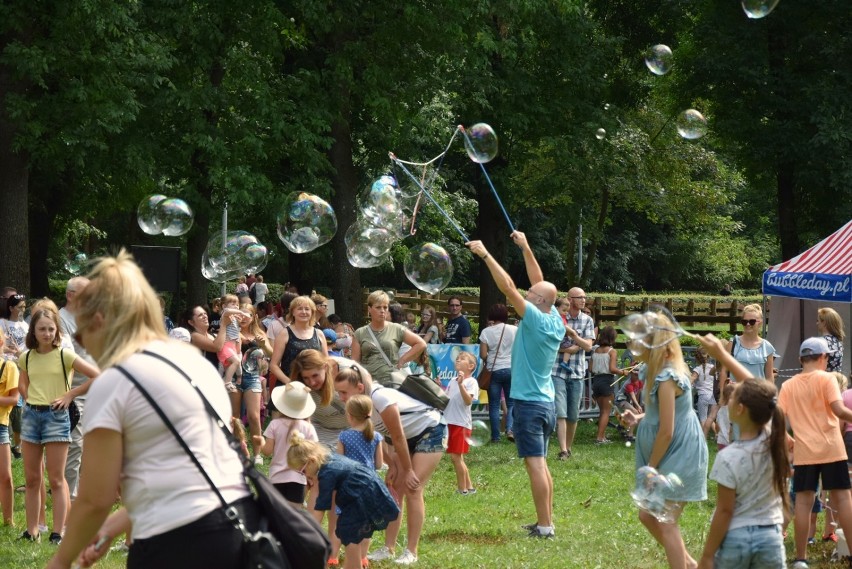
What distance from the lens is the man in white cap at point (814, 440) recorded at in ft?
25.4

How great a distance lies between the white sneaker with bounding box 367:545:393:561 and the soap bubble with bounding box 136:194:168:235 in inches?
269

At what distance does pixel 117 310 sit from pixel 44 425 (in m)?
4.96

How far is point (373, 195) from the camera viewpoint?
11.9 metres

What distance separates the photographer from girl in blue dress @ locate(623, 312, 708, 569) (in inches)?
252

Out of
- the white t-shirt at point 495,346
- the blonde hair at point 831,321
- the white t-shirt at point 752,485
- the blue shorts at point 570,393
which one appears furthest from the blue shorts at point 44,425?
the white t-shirt at point 495,346

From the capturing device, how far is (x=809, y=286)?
1352cm

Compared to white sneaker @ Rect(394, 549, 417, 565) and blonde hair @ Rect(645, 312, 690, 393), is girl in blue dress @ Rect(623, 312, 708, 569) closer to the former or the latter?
blonde hair @ Rect(645, 312, 690, 393)

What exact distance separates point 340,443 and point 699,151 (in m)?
27.4

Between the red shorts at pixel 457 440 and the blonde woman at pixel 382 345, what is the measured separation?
54.3 inches

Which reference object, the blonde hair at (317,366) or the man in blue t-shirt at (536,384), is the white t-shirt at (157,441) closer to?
the blonde hair at (317,366)

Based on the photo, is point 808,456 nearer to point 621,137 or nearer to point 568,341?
point 568,341

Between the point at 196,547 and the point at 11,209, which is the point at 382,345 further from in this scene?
the point at 11,209

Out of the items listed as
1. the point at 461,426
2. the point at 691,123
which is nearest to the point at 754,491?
the point at 461,426

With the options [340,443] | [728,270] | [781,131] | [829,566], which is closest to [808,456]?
[829,566]
